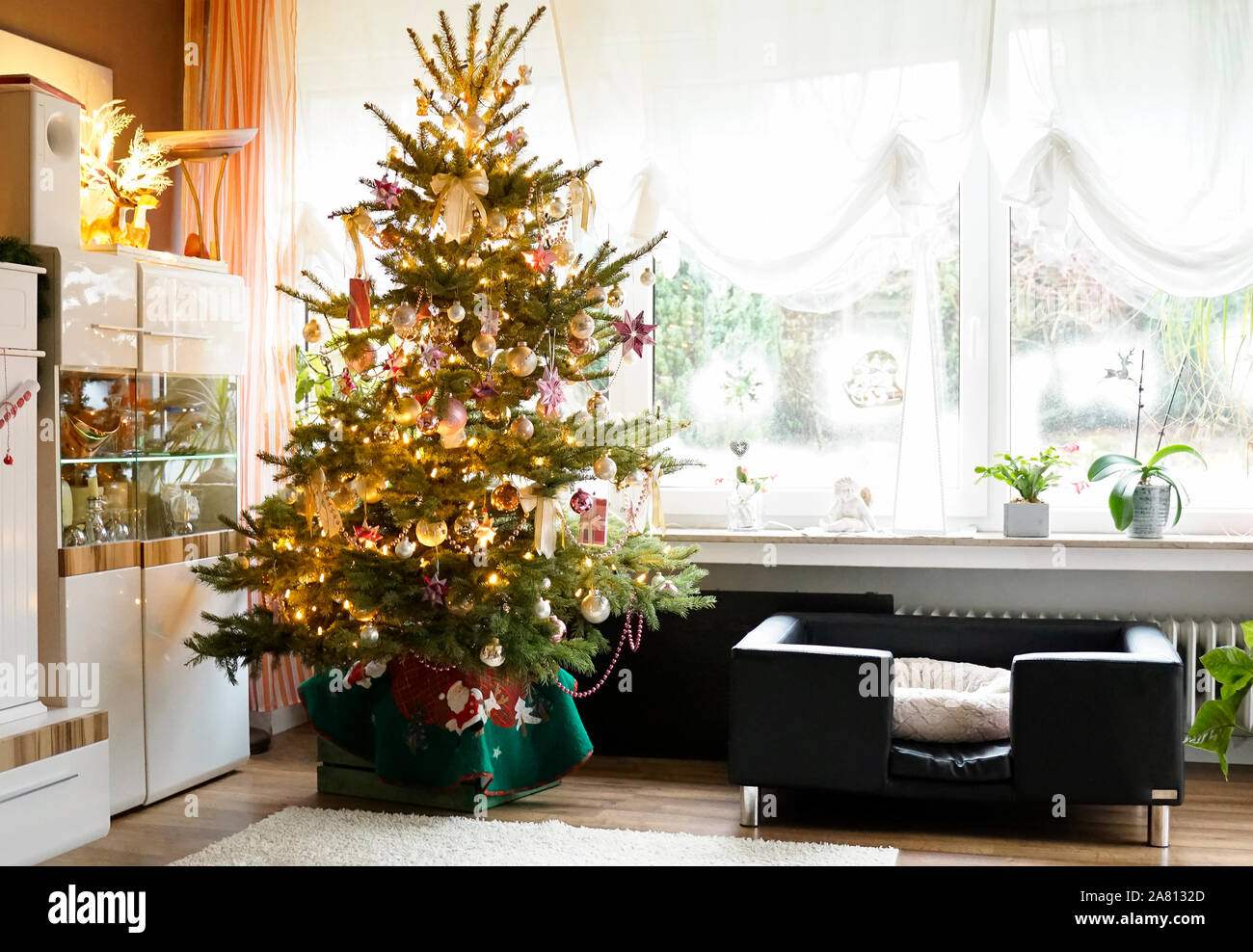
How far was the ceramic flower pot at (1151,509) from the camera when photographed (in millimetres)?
4035

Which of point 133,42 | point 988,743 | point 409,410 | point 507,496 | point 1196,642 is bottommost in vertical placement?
point 988,743

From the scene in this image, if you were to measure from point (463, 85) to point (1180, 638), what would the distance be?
2.98 m

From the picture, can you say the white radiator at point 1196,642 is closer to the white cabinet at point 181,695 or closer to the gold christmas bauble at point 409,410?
the gold christmas bauble at point 409,410

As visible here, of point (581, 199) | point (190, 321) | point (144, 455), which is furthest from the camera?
point (190, 321)

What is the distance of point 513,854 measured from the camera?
10.6 feet

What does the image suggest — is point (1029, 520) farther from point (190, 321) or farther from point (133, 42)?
point (133, 42)

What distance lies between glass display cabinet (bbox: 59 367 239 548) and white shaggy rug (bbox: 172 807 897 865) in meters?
1.04

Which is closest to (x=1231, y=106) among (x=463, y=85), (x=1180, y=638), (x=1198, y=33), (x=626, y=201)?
(x=1198, y=33)

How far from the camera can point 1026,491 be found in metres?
4.13

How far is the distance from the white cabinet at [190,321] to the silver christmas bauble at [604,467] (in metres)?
1.47

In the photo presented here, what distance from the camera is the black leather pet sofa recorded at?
10.7 feet

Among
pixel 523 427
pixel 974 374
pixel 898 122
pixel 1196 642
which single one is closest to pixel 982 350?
pixel 974 374

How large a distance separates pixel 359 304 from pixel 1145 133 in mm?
2632
